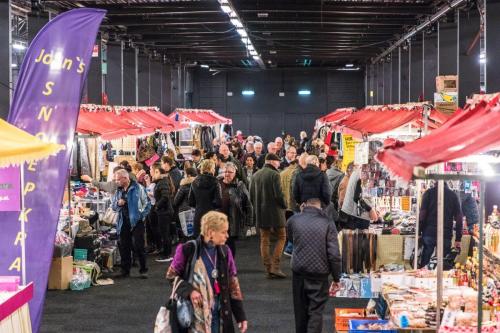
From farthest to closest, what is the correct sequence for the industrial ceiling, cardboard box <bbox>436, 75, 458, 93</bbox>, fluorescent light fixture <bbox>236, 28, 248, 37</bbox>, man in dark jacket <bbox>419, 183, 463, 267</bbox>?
fluorescent light fixture <bbox>236, 28, 248, 37</bbox>, the industrial ceiling, cardboard box <bbox>436, 75, 458, 93</bbox>, man in dark jacket <bbox>419, 183, 463, 267</bbox>

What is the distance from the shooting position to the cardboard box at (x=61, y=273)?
9.81m

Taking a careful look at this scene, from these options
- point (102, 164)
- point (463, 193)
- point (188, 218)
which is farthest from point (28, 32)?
point (463, 193)

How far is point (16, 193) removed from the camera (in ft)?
19.5

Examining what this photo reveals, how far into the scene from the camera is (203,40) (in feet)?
70.9

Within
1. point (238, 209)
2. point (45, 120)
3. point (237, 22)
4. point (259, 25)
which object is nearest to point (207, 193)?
point (238, 209)

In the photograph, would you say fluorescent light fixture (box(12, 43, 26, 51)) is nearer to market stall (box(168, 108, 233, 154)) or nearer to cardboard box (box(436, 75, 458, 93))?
cardboard box (box(436, 75, 458, 93))

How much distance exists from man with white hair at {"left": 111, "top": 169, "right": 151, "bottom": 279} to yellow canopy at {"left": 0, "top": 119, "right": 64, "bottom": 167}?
5.15 meters

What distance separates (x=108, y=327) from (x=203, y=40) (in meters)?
14.4

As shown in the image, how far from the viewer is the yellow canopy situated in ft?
14.8

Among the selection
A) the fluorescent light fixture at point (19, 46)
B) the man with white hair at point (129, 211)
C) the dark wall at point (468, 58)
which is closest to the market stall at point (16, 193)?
the man with white hair at point (129, 211)

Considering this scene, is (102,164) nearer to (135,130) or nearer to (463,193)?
(135,130)

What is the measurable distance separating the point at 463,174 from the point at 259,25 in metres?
14.8

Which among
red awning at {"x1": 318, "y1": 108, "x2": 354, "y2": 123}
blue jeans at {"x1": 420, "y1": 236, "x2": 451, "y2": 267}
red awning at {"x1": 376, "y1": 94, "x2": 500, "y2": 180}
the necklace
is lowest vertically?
blue jeans at {"x1": 420, "y1": 236, "x2": 451, "y2": 267}

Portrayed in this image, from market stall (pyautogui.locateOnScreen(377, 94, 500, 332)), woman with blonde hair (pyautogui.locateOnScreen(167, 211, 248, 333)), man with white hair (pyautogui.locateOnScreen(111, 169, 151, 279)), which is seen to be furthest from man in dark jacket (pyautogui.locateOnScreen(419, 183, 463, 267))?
woman with blonde hair (pyautogui.locateOnScreen(167, 211, 248, 333))
